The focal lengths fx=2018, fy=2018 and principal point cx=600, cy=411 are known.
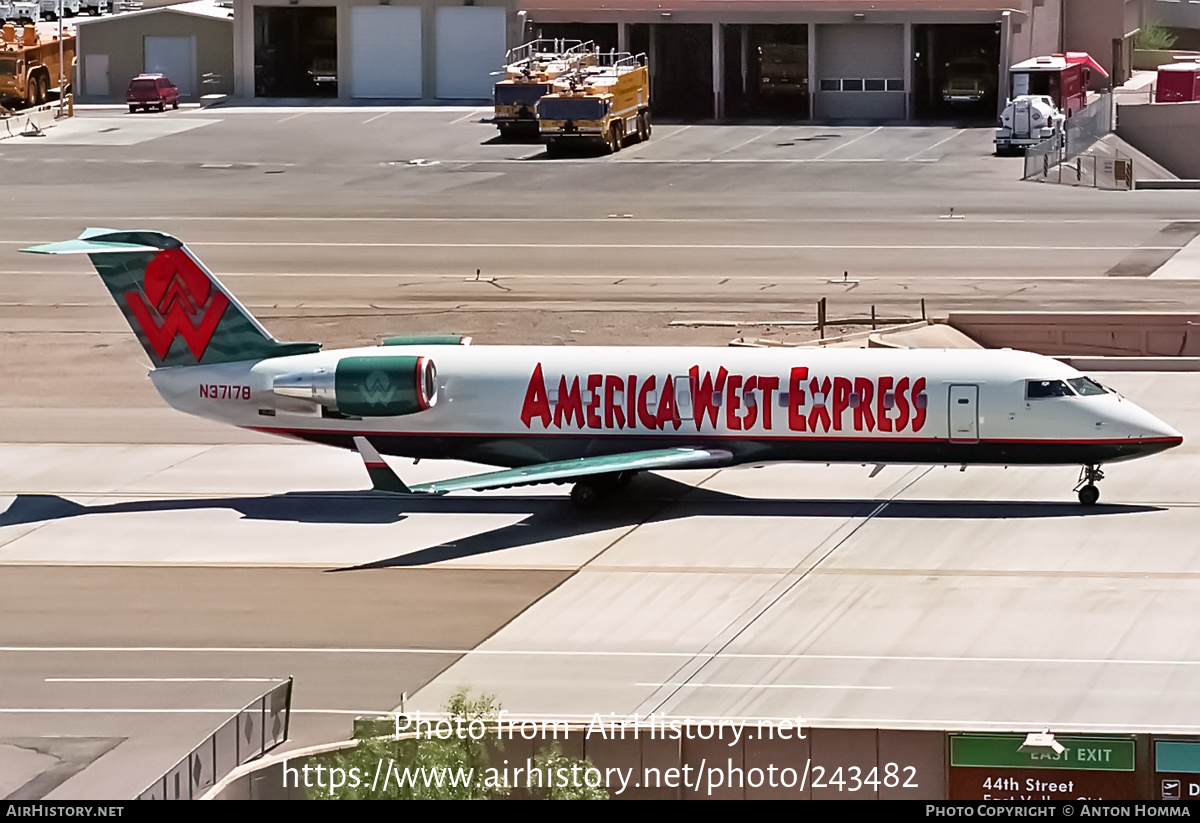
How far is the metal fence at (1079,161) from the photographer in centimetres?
9275

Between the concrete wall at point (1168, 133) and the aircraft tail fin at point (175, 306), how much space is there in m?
71.8

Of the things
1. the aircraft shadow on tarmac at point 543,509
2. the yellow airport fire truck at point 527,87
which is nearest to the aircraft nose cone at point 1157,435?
the aircraft shadow on tarmac at point 543,509

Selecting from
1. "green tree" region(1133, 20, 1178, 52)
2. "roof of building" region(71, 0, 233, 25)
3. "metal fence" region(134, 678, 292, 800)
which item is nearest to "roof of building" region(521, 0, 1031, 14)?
A: "roof of building" region(71, 0, 233, 25)

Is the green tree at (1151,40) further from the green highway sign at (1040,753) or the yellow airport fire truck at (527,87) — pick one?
the green highway sign at (1040,753)

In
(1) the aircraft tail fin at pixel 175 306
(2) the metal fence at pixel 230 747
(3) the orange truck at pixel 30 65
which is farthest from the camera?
(3) the orange truck at pixel 30 65

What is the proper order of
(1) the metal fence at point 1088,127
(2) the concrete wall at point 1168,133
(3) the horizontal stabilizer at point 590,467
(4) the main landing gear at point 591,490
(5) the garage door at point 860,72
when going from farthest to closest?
(5) the garage door at point 860,72 → (2) the concrete wall at point 1168,133 → (1) the metal fence at point 1088,127 → (4) the main landing gear at point 591,490 → (3) the horizontal stabilizer at point 590,467

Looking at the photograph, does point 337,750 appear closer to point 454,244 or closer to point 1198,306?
point 1198,306

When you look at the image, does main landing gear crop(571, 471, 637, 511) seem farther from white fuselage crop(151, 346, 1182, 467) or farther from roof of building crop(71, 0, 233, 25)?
roof of building crop(71, 0, 233, 25)

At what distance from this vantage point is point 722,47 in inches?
4476

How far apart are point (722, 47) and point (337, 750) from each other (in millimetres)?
94396

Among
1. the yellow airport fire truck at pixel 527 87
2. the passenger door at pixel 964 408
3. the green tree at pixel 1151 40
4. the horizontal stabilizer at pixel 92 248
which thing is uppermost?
the green tree at pixel 1151 40

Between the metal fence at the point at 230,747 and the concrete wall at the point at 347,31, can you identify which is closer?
the metal fence at the point at 230,747

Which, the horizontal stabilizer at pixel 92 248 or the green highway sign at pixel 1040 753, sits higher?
the horizontal stabilizer at pixel 92 248

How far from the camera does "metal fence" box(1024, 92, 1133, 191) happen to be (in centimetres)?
9275
